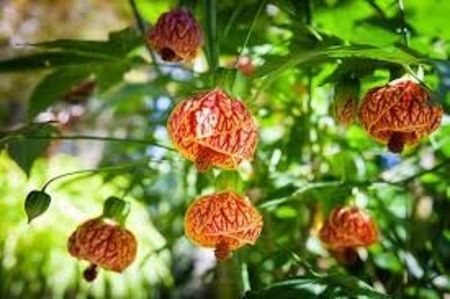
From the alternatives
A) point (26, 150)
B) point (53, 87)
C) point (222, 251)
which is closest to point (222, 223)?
point (222, 251)

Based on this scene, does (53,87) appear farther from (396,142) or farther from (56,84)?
(396,142)

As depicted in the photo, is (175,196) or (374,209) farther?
(175,196)

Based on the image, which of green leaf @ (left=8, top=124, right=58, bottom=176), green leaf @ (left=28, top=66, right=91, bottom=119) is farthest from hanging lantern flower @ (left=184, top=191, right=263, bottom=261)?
green leaf @ (left=28, top=66, right=91, bottom=119)

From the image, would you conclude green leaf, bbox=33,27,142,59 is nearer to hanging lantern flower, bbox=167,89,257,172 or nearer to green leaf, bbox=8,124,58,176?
green leaf, bbox=8,124,58,176

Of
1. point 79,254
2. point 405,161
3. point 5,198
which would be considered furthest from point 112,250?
point 5,198

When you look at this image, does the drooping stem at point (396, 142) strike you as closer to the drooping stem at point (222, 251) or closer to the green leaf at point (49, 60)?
the drooping stem at point (222, 251)

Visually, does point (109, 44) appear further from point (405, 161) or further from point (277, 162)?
point (405, 161)

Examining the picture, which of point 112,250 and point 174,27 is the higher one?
point 174,27
